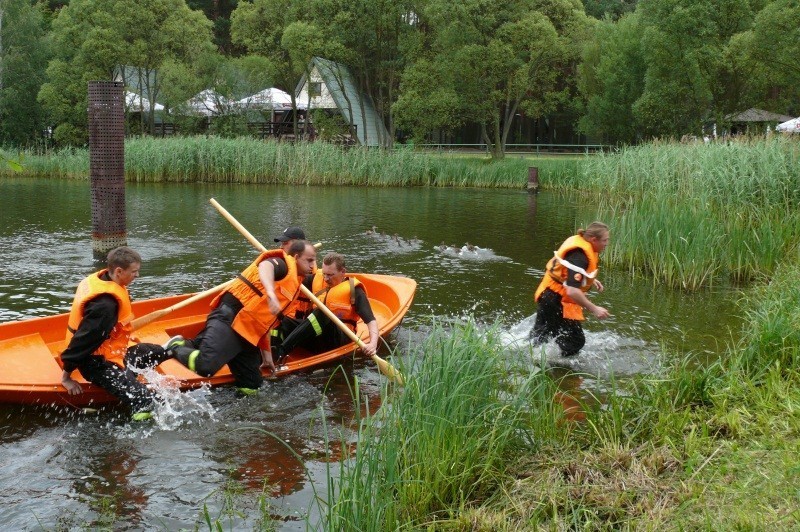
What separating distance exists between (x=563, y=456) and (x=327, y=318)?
3507mm

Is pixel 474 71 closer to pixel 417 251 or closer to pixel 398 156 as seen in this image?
pixel 398 156

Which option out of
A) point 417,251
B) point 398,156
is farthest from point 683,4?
point 417,251

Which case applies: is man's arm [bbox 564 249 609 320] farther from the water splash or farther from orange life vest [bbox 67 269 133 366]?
orange life vest [bbox 67 269 133 366]

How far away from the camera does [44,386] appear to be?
6035 mm

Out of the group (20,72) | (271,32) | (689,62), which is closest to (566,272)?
(689,62)

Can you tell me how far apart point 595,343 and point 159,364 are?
4473mm

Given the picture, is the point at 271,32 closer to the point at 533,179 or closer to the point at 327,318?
the point at 533,179

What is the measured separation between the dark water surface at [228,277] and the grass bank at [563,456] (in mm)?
454

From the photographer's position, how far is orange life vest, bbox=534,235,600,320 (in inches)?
290

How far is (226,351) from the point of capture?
6.70m

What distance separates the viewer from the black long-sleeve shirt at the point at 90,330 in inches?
231

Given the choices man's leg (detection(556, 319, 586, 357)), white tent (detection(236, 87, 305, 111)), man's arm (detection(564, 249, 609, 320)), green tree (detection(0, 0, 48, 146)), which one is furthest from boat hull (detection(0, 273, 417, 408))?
green tree (detection(0, 0, 48, 146))

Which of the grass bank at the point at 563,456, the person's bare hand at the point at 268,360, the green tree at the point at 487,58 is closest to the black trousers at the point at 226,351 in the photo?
the person's bare hand at the point at 268,360

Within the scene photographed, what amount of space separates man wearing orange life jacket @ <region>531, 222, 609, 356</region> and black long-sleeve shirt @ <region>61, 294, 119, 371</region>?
3.84 metres
